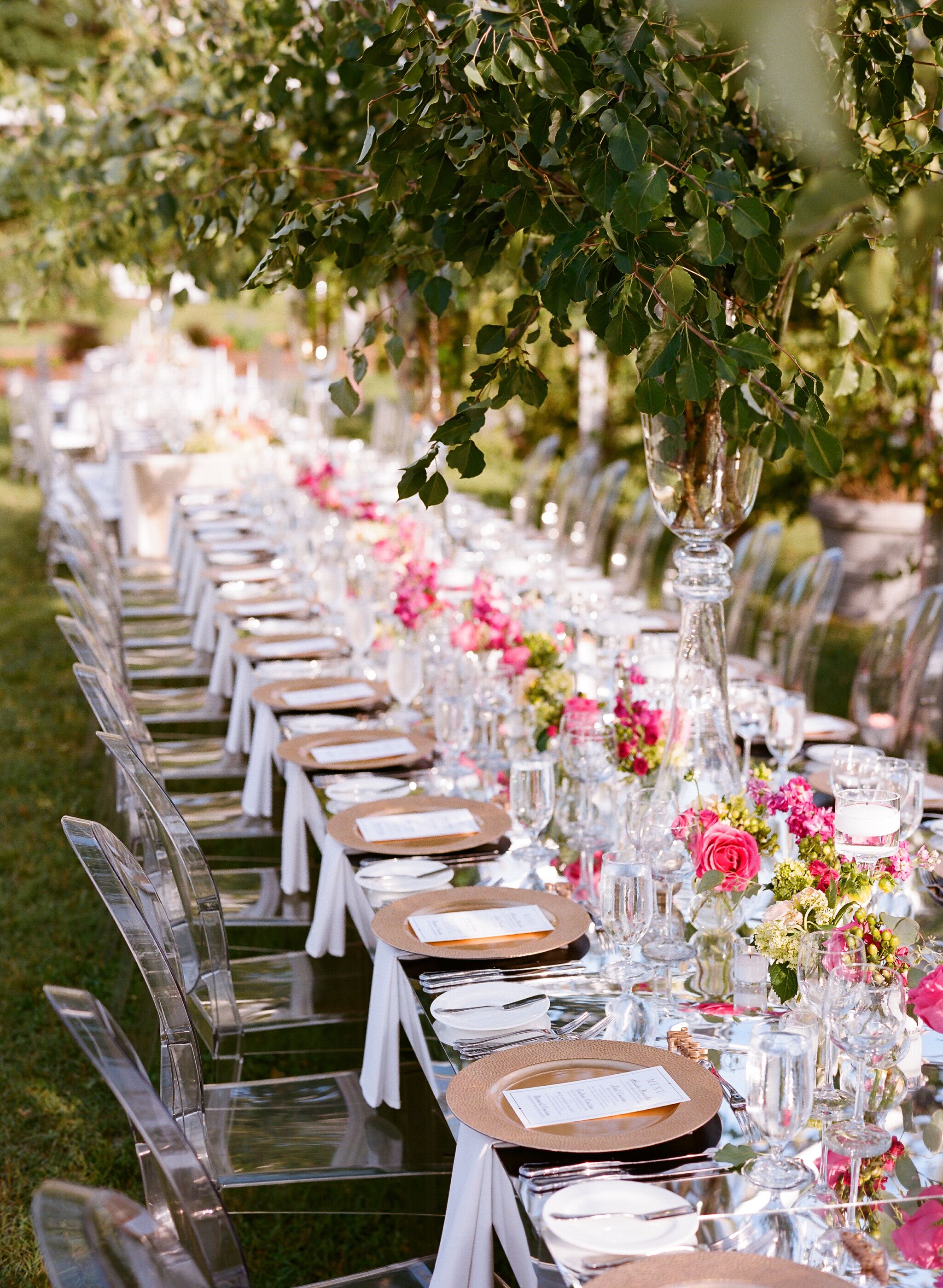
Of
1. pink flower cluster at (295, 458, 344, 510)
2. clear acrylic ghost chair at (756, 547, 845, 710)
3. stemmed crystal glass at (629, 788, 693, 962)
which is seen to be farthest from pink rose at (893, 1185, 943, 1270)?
pink flower cluster at (295, 458, 344, 510)

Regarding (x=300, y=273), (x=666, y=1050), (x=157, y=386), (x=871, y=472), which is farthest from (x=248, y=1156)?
(x=157, y=386)

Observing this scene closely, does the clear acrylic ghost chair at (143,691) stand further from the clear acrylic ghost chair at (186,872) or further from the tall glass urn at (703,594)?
the tall glass urn at (703,594)

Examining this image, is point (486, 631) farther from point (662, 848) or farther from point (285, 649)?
point (662, 848)

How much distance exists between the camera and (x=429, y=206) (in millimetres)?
1762

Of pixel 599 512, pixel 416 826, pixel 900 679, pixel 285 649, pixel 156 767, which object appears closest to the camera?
pixel 416 826

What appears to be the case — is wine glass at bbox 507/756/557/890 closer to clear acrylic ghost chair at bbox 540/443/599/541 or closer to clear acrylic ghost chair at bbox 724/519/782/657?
clear acrylic ghost chair at bbox 724/519/782/657

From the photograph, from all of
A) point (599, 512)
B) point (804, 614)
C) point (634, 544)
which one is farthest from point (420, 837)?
point (599, 512)

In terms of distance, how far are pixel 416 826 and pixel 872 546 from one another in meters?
5.76

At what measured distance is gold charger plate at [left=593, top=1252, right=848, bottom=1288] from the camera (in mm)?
1200

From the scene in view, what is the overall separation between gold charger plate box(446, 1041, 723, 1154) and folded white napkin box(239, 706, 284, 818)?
1712mm

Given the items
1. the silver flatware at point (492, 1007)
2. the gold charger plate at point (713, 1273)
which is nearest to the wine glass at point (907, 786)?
the silver flatware at point (492, 1007)

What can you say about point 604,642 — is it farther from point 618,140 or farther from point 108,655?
point 618,140

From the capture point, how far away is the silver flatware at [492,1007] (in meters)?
1.78

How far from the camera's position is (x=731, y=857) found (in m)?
1.80
